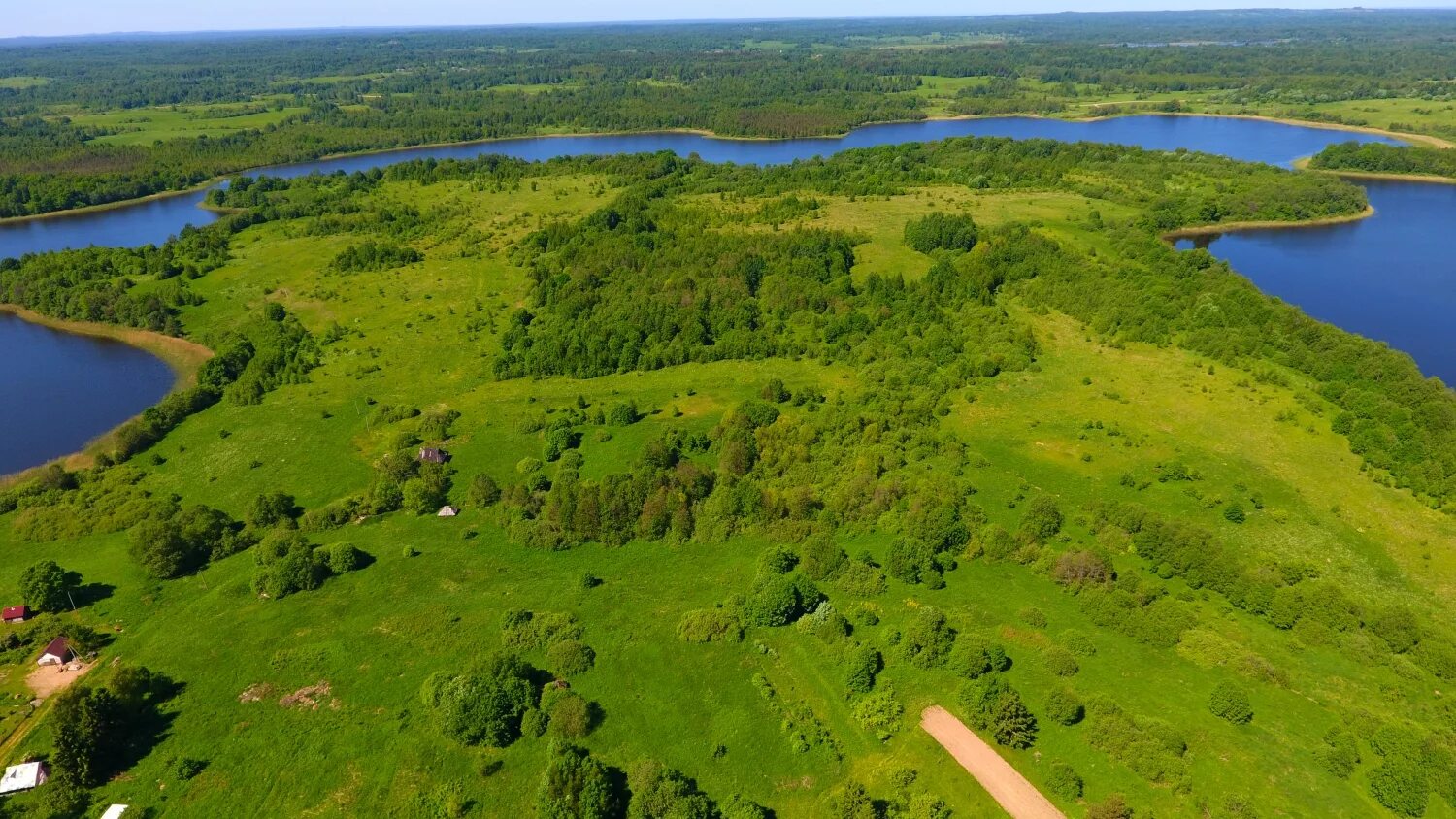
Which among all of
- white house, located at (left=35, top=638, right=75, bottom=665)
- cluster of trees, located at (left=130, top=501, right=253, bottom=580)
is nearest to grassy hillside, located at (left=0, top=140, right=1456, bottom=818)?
cluster of trees, located at (left=130, top=501, right=253, bottom=580)

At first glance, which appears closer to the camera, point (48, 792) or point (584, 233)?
point (48, 792)

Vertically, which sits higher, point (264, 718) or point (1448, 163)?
point (1448, 163)

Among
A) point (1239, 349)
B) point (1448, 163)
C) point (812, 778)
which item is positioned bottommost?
point (812, 778)

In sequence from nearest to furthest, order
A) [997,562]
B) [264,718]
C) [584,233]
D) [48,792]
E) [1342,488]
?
[48,792], [264,718], [997,562], [1342,488], [584,233]

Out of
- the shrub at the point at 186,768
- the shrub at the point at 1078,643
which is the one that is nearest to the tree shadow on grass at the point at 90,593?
the shrub at the point at 186,768

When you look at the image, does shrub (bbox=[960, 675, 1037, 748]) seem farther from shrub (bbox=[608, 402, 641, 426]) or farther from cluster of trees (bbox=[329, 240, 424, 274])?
cluster of trees (bbox=[329, 240, 424, 274])

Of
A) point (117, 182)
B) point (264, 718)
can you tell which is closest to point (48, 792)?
point (264, 718)

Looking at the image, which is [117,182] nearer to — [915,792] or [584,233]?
[584,233]

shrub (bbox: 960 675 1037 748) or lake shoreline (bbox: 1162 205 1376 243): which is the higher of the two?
lake shoreline (bbox: 1162 205 1376 243)
